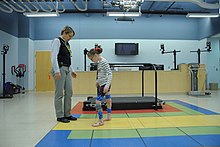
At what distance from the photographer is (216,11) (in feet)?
38.5

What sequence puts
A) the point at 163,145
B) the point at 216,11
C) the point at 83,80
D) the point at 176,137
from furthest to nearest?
the point at 216,11, the point at 83,80, the point at 176,137, the point at 163,145

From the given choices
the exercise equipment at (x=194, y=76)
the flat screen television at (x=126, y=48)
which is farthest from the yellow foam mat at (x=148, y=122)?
the flat screen television at (x=126, y=48)

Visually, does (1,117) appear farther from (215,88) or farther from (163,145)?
(215,88)

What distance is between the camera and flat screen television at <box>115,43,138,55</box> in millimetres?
12359

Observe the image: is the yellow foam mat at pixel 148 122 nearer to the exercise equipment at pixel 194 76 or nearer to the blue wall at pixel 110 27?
the exercise equipment at pixel 194 76

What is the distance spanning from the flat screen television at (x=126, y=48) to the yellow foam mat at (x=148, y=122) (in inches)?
322

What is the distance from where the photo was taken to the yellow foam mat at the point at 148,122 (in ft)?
12.1

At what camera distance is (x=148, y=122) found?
399 cm

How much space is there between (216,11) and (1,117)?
11.3m

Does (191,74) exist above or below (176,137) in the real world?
above

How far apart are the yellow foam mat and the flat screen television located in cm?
817

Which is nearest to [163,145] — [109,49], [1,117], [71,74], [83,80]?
[71,74]

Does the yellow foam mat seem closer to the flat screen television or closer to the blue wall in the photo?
the flat screen television

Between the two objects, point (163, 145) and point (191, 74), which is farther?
point (191, 74)
